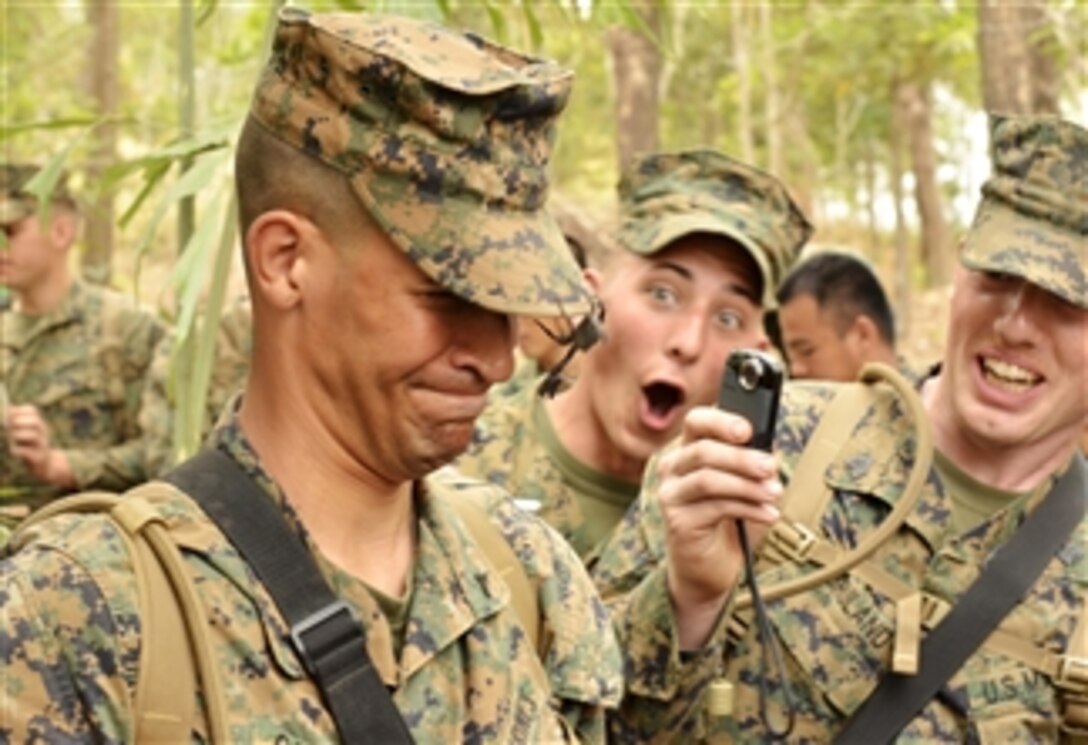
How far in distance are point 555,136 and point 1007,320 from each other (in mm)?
1679

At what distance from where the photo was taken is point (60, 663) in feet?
6.76

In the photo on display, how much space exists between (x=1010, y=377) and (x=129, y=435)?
5637mm

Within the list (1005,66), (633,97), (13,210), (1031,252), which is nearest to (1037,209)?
(1031,252)

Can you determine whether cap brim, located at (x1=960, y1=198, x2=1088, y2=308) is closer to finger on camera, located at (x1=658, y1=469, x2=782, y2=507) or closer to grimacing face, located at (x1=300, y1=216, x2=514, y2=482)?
finger on camera, located at (x1=658, y1=469, x2=782, y2=507)

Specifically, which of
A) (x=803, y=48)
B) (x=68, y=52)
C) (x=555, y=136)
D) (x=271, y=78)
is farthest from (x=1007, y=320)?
(x=803, y=48)

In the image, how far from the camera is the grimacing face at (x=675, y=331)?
171 inches

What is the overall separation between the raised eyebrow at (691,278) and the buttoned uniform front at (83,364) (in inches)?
180

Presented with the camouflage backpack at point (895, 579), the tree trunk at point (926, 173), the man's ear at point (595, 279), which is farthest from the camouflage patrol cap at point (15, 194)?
the tree trunk at point (926, 173)

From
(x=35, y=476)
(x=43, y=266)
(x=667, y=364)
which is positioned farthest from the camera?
(x=43, y=266)

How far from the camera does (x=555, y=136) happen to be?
96.2 inches

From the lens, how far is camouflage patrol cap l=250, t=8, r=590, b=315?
88.9 inches

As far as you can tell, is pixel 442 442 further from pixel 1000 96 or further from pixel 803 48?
pixel 803 48

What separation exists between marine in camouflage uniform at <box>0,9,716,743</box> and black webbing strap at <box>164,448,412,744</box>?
23 mm

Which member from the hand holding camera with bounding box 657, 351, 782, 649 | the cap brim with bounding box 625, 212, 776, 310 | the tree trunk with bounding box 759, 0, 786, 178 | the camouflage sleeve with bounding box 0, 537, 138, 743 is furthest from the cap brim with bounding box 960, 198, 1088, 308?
the tree trunk with bounding box 759, 0, 786, 178
